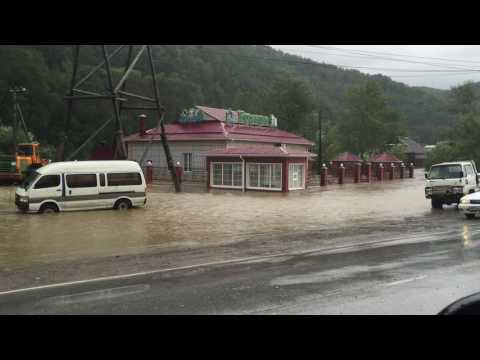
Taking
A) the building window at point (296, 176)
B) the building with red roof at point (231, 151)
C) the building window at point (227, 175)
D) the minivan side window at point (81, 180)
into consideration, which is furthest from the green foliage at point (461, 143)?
the minivan side window at point (81, 180)

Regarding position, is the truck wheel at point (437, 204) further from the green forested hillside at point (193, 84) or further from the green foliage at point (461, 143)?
the green foliage at point (461, 143)

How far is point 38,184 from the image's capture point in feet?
72.5

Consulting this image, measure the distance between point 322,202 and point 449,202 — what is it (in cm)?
674

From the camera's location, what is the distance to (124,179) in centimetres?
2392

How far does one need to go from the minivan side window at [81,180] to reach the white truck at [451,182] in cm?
1579

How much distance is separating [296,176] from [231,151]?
5.33 m

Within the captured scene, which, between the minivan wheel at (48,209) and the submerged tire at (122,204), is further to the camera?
the submerged tire at (122,204)

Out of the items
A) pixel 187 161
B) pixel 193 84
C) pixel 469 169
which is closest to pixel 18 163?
pixel 187 161

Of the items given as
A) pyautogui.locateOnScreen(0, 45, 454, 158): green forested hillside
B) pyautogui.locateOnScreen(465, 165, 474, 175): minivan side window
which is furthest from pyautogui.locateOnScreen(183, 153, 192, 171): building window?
pyautogui.locateOnScreen(465, 165, 474, 175): minivan side window

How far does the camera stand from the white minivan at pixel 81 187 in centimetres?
2211

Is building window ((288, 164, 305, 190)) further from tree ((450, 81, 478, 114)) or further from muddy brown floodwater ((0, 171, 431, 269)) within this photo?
tree ((450, 81, 478, 114))

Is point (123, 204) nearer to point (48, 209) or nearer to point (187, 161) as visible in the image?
point (48, 209)
